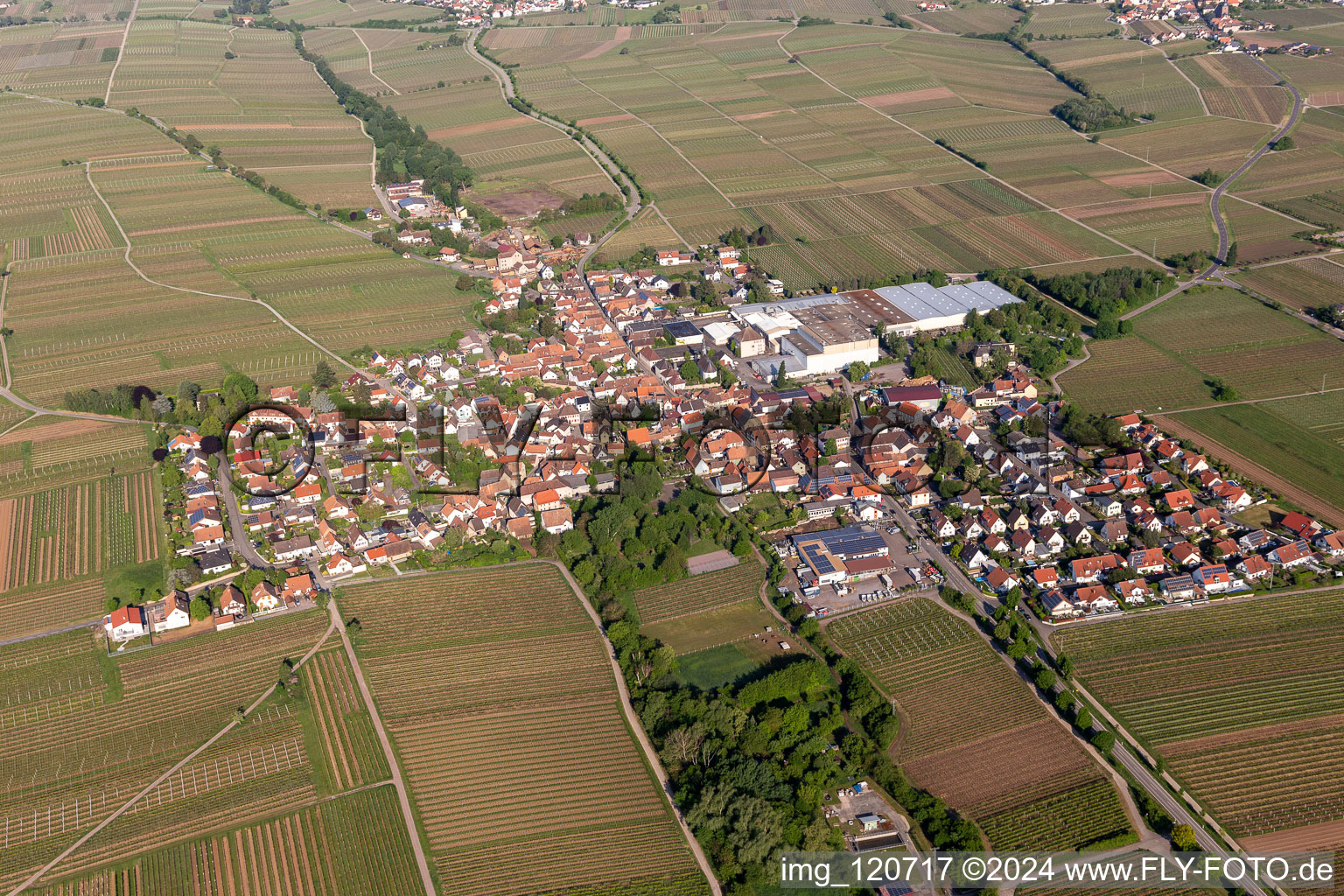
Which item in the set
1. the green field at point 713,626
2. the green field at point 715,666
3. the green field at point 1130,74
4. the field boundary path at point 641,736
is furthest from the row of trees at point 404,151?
the green field at point 1130,74

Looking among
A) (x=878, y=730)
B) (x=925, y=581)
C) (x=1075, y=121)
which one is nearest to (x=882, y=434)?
(x=925, y=581)

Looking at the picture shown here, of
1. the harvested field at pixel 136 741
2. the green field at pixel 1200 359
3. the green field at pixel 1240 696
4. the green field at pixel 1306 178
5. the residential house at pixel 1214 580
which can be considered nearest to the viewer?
the harvested field at pixel 136 741

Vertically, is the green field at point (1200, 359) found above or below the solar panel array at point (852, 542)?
above

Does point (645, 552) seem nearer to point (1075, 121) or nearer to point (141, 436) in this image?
point (141, 436)

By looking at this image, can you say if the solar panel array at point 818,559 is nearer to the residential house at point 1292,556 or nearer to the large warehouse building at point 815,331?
the residential house at point 1292,556

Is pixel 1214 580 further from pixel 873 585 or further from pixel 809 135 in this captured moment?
pixel 809 135

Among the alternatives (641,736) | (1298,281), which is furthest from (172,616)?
(1298,281)
